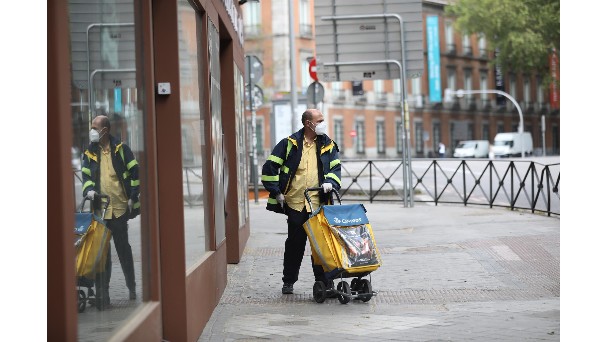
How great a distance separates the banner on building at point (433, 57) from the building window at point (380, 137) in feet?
19.8

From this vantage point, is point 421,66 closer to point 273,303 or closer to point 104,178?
point 273,303

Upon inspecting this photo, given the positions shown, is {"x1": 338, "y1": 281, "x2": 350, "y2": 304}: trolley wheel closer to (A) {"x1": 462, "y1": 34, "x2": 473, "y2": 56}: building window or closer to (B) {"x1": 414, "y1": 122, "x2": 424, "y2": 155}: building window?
(B) {"x1": 414, "y1": 122, "x2": 424, "y2": 155}: building window

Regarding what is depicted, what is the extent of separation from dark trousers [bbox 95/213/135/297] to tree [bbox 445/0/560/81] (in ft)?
217

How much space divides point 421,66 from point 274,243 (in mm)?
8694

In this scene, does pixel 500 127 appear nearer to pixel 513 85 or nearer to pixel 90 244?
pixel 513 85

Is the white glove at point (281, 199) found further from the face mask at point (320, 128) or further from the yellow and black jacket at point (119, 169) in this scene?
the yellow and black jacket at point (119, 169)

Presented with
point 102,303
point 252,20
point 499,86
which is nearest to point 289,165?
point 102,303

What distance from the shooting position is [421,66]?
23703mm

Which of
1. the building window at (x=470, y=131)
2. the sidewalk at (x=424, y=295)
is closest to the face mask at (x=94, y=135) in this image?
the sidewalk at (x=424, y=295)

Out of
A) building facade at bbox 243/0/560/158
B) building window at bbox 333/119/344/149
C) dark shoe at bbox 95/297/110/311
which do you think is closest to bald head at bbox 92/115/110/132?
dark shoe at bbox 95/297/110/311

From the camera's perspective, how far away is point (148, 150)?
695cm

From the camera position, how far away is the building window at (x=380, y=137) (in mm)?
79125

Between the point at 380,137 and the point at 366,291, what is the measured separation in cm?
6960

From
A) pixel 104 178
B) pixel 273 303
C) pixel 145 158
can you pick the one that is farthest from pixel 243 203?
pixel 104 178
